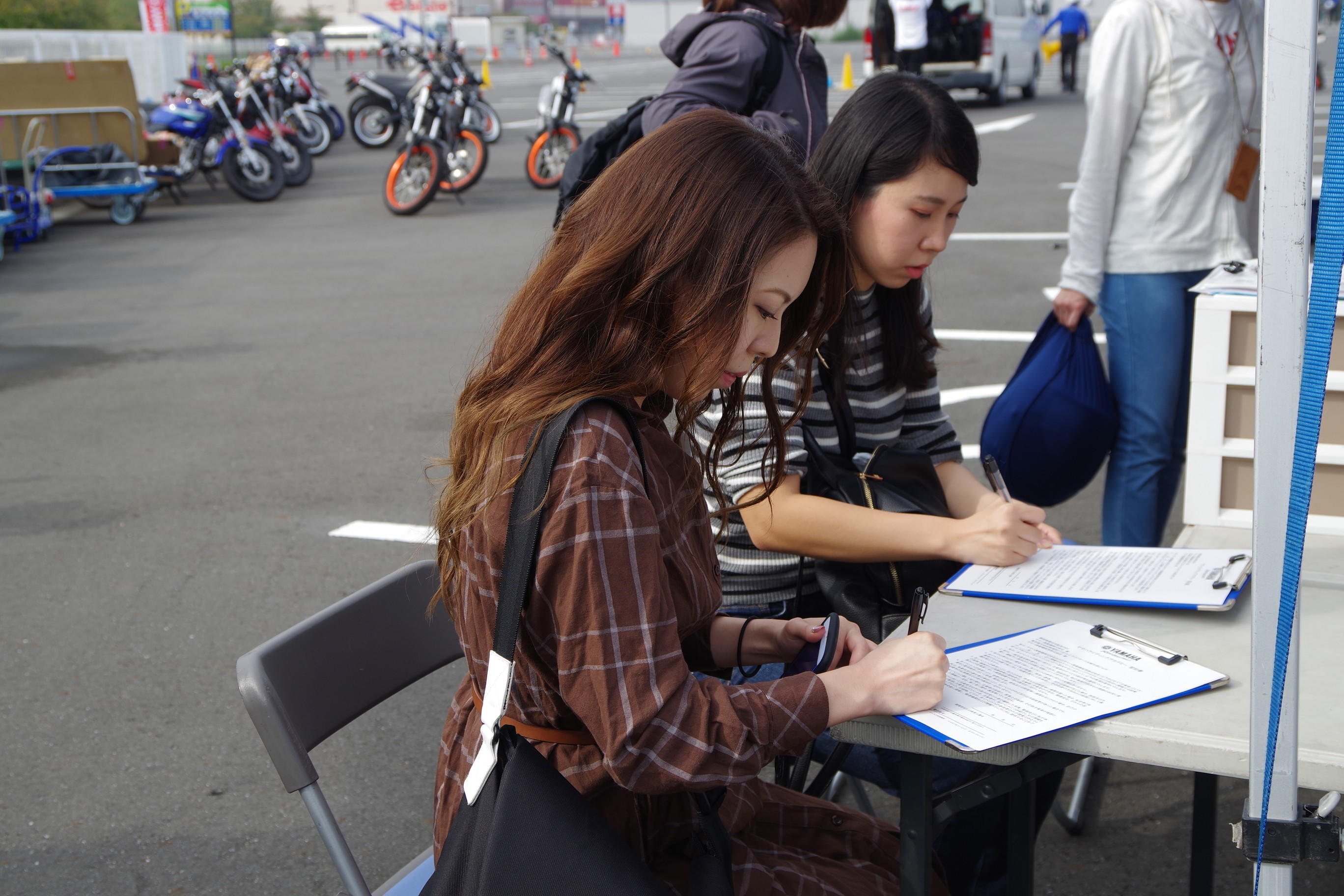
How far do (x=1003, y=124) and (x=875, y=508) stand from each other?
16705 millimetres

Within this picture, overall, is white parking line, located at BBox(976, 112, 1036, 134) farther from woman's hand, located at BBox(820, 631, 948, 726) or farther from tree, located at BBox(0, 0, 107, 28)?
tree, located at BBox(0, 0, 107, 28)

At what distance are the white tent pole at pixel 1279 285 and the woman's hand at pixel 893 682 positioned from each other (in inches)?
15.9

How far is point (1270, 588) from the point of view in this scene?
3.80 ft

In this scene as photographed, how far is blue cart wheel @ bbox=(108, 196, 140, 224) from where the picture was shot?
11.8 m

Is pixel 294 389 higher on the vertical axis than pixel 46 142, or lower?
lower

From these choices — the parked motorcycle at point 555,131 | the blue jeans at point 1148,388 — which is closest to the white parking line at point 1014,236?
the parked motorcycle at point 555,131

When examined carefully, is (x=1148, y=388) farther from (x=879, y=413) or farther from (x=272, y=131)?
(x=272, y=131)

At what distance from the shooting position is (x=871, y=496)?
2.20 metres

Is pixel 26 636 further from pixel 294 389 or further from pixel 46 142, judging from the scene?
pixel 46 142

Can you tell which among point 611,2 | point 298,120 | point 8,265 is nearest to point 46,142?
point 8,265

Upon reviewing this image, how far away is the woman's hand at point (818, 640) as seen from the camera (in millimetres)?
1716

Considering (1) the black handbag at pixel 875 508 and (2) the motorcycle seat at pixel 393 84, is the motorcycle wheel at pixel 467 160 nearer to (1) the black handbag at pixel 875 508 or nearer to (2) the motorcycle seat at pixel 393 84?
(2) the motorcycle seat at pixel 393 84

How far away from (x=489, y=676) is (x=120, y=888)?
1775mm

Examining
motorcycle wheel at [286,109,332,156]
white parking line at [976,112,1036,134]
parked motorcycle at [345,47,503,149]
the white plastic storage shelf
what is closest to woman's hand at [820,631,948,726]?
the white plastic storage shelf
